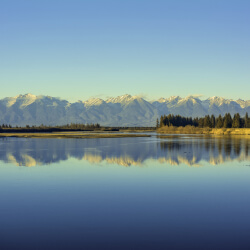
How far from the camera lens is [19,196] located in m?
23.5

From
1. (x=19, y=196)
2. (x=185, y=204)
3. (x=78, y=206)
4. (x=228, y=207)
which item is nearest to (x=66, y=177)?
(x=19, y=196)

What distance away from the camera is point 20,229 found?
16.2 meters

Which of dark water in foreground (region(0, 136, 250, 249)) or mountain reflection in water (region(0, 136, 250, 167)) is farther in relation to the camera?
mountain reflection in water (region(0, 136, 250, 167))

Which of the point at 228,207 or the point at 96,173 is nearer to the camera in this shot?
the point at 228,207

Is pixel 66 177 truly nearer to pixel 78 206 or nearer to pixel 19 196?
pixel 19 196

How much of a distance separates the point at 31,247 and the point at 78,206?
258 inches

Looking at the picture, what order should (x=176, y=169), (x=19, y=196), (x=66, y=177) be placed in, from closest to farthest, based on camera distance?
(x=19, y=196) < (x=66, y=177) < (x=176, y=169)

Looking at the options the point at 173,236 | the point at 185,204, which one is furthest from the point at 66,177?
the point at 173,236

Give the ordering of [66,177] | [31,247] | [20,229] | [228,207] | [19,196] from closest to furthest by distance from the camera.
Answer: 1. [31,247]
2. [20,229]
3. [228,207]
4. [19,196]
5. [66,177]

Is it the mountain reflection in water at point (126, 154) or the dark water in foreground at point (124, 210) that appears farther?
the mountain reflection in water at point (126, 154)

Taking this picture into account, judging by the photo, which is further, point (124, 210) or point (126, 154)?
point (126, 154)

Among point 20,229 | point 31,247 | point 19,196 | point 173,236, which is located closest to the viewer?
point 31,247

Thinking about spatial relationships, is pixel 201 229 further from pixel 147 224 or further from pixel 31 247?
pixel 31 247

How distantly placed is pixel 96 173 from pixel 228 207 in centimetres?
1659
